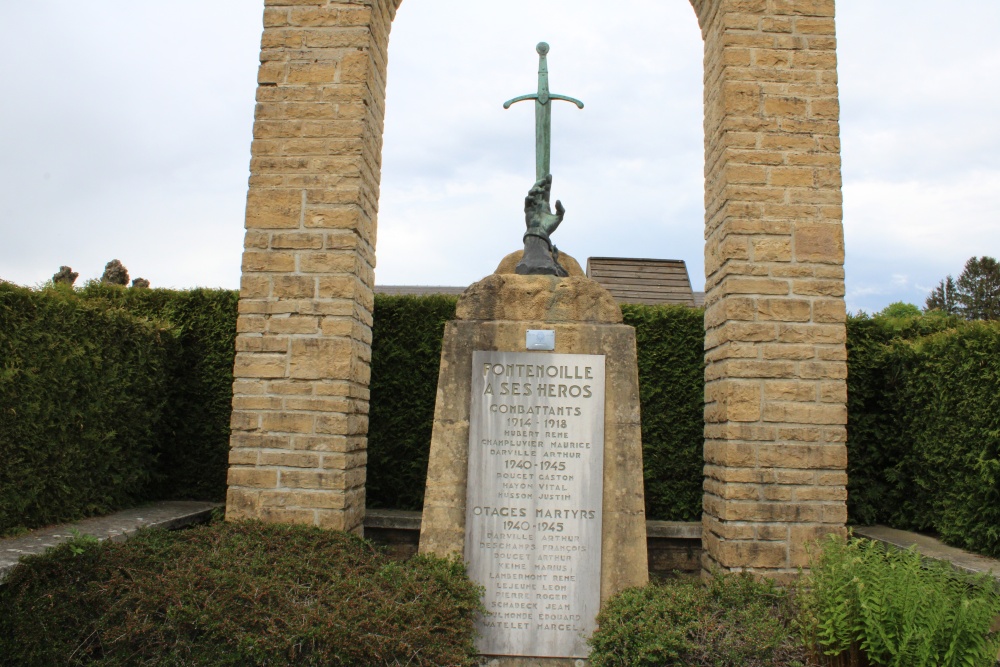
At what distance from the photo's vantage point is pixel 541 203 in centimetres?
466

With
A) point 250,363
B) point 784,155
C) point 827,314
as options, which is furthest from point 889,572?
point 250,363

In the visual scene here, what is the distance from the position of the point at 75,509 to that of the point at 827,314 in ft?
14.1

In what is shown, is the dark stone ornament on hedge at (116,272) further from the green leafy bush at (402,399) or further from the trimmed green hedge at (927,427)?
the trimmed green hedge at (927,427)

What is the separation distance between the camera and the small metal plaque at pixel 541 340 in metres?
3.97

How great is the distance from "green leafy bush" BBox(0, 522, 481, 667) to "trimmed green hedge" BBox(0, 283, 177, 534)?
732 mm

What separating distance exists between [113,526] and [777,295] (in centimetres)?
380

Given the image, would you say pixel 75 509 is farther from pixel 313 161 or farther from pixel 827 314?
pixel 827 314

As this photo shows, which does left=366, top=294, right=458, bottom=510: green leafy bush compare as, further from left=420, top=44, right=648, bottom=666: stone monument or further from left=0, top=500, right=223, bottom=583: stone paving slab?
left=420, top=44, right=648, bottom=666: stone monument

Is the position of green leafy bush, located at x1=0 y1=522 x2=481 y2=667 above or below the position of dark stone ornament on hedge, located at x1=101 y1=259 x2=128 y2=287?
below

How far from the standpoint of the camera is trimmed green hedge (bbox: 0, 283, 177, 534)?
11.9 feet

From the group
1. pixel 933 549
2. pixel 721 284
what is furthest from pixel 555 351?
pixel 933 549

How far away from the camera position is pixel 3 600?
3.07 m

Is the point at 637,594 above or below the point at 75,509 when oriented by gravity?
below

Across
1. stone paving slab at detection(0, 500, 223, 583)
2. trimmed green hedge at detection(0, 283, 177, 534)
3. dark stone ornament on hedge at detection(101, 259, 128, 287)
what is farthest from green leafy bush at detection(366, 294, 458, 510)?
dark stone ornament on hedge at detection(101, 259, 128, 287)
